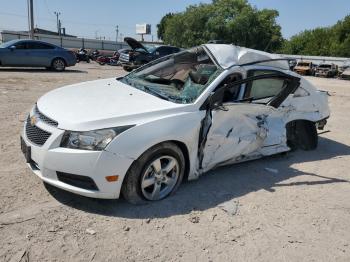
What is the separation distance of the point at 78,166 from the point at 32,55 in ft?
47.7

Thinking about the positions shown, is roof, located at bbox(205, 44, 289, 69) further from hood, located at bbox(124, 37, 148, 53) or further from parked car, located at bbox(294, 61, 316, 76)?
A: parked car, located at bbox(294, 61, 316, 76)

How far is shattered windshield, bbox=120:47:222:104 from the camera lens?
455cm

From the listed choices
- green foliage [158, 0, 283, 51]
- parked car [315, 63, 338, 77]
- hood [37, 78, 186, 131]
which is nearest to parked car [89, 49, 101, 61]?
parked car [315, 63, 338, 77]

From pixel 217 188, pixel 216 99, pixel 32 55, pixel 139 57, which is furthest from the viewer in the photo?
pixel 139 57

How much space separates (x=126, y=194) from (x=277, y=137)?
103 inches

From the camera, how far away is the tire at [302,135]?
6.21 meters

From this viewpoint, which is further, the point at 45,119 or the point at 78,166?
the point at 45,119

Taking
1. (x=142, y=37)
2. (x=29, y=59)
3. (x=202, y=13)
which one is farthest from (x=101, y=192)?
(x=142, y=37)

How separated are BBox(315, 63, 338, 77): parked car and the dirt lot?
3487 cm

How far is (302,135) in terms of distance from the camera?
254 inches

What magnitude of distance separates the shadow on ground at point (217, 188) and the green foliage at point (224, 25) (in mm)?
48814

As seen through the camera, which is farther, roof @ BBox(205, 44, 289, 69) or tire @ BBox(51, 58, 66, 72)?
tire @ BBox(51, 58, 66, 72)

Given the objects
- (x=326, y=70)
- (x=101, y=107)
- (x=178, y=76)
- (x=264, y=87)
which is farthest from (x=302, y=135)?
(x=326, y=70)

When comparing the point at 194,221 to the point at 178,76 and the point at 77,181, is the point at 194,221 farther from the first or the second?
the point at 178,76
